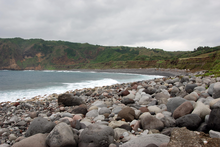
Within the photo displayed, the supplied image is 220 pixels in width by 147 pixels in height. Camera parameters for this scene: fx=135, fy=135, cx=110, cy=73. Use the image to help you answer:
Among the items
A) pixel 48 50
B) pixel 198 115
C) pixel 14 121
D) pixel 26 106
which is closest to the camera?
pixel 198 115

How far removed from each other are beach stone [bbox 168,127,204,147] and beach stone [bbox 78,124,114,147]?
1568 mm

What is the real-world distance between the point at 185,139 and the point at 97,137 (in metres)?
1.98

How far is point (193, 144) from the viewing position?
2.27 m

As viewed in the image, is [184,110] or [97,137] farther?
[184,110]

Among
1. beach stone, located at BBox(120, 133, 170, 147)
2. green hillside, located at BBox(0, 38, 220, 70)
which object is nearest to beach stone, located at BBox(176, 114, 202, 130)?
beach stone, located at BBox(120, 133, 170, 147)

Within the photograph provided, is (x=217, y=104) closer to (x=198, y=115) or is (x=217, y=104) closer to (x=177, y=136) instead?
(x=198, y=115)

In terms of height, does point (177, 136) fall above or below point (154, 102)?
above

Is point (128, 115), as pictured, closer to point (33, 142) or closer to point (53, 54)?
point (33, 142)

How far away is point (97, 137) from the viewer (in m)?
3.37

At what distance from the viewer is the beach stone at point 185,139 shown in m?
2.28

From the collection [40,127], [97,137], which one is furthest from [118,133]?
[40,127]

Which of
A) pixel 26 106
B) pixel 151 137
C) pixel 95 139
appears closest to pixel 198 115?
pixel 151 137

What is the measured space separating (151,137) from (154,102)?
3701mm

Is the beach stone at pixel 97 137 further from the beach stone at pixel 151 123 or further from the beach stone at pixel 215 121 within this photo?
the beach stone at pixel 215 121
